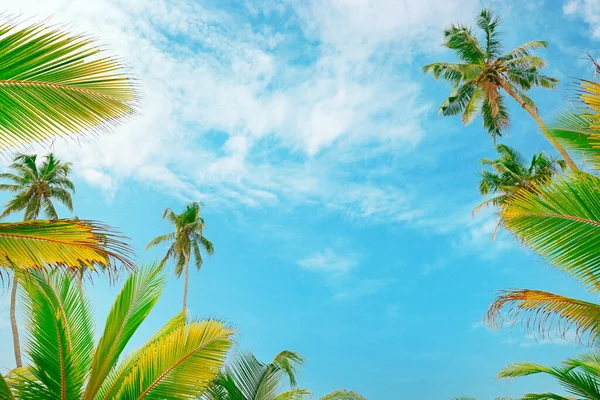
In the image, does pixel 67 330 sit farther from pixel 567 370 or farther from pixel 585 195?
pixel 567 370

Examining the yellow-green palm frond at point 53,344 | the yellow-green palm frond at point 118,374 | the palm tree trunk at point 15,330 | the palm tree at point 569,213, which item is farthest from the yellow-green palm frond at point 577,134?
the palm tree trunk at point 15,330

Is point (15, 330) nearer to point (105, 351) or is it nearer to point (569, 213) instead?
point (105, 351)

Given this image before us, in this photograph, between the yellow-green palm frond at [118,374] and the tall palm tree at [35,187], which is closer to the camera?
the yellow-green palm frond at [118,374]

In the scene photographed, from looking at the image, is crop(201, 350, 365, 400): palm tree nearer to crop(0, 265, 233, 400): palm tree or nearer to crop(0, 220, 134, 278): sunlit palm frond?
crop(0, 265, 233, 400): palm tree

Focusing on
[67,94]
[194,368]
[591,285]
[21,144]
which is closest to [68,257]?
[21,144]

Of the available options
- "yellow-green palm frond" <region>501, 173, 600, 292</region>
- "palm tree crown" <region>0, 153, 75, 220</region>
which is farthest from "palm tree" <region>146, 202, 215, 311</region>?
"yellow-green palm frond" <region>501, 173, 600, 292</region>

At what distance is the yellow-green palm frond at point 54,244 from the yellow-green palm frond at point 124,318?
3442 mm

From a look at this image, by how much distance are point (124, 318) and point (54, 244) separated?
3669 mm

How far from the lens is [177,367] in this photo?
22.6ft

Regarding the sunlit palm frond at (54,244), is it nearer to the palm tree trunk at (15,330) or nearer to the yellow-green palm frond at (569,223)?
the yellow-green palm frond at (569,223)

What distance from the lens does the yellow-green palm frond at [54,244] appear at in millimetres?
3930

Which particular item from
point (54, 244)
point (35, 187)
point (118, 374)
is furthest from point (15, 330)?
point (54, 244)

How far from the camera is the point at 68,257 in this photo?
412 centimetres

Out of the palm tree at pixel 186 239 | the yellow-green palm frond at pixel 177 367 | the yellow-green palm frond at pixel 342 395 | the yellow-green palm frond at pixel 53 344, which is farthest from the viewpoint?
the palm tree at pixel 186 239
